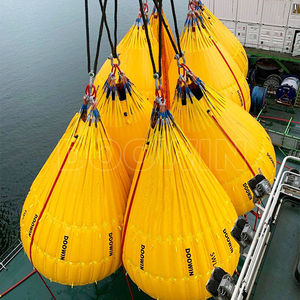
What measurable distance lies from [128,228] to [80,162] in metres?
1.45

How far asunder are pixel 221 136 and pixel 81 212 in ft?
9.72

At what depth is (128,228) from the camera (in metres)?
5.70

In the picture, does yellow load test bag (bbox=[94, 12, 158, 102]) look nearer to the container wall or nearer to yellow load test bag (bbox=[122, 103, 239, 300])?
yellow load test bag (bbox=[122, 103, 239, 300])

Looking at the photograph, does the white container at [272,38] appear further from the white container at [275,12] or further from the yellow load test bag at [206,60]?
the yellow load test bag at [206,60]

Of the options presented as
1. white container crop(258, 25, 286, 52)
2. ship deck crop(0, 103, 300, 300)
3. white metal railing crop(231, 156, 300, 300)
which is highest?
white container crop(258, 25, 286, 52)

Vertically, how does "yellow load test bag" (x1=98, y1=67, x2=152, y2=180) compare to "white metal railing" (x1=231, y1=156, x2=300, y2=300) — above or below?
above

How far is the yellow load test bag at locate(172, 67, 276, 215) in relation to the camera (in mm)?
6047

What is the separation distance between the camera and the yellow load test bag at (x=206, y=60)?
7.70m

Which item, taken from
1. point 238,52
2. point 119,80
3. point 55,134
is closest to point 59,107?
point 55,134

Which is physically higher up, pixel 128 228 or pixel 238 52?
pixel 238 52

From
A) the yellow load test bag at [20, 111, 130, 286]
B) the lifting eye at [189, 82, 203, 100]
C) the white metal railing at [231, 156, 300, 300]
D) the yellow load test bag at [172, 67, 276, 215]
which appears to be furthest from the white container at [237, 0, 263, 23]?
the white metal railing at [231, 156, 300, 300]

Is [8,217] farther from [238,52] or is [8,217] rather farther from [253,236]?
[253,236]

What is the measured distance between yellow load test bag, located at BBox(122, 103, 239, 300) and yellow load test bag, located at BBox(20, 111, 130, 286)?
→ 0.52 meters

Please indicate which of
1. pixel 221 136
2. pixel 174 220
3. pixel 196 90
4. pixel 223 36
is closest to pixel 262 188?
pixel 174 220
